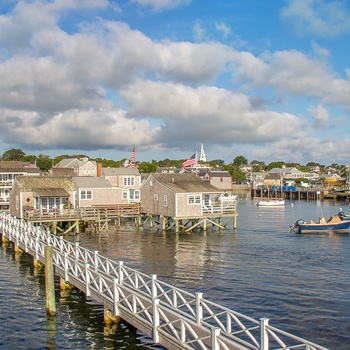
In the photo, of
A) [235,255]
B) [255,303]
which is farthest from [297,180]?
[255,303]

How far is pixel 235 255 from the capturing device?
37.8 meters

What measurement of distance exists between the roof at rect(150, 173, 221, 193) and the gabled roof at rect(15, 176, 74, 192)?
11.3m

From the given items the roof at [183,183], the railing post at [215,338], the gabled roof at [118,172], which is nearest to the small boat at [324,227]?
the roof at [183,183]

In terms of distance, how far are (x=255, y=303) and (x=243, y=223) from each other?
4178cm

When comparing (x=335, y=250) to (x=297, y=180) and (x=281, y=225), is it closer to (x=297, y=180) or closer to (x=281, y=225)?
(x=281, y=225)

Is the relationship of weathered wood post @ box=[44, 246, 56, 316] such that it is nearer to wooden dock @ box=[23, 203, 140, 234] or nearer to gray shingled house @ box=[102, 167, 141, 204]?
wooden dock @ box=[23, 203, 140, 234]

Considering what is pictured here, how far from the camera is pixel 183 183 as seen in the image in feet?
178

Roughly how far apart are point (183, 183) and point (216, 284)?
88.9 feet

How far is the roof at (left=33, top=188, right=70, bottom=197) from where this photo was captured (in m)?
52.2

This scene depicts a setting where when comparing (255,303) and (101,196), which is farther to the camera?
(101,196)

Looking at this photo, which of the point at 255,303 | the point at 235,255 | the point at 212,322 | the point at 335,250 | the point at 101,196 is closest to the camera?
the point at 212,322

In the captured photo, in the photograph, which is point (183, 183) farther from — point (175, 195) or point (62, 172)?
point (62, 172)

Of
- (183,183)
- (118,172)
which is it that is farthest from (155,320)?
(118,172)

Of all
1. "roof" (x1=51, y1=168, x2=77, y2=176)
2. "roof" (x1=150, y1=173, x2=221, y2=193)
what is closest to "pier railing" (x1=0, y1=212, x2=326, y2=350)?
"roof" (x1=150, y1=173, x2=221, y2=193)
